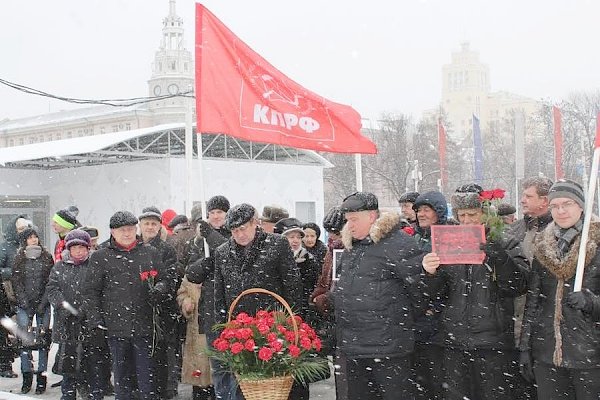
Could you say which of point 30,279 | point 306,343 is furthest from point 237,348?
point 30,279

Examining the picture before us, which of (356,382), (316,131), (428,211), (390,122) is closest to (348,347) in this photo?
(356,382)

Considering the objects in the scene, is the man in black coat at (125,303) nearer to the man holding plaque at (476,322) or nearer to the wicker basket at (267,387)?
the wicker basket at (267,387)

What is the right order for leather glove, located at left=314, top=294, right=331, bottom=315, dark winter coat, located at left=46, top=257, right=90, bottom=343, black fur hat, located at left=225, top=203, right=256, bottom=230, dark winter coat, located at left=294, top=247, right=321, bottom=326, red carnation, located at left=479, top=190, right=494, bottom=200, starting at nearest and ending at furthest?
red carnation, located at left=479, top=190, right=494, bottom=200 < black fur hat, located at left=225, top=203, right=256, bottom=230 < leather glove, located at left=314, top=294, right=331, bottom=315 < dark winter coat, located at left=294, top=247, right=321, bottom=326 < dark winter coat, located at left=46, top=257, right=90, bottom=343

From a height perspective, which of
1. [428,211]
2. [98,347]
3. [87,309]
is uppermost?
[428,211]

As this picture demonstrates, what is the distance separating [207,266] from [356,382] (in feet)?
5.44

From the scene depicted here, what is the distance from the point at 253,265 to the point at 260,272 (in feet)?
0.26

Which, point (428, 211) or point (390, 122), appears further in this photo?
point (390, 122)

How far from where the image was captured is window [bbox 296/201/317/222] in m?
25.3

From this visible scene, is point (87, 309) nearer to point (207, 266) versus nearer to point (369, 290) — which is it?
point (207, 266)

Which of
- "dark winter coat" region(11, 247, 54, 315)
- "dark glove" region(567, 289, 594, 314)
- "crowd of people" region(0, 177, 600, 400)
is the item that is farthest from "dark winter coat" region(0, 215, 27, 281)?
"dark glove" region(567, 289, 594, 314)

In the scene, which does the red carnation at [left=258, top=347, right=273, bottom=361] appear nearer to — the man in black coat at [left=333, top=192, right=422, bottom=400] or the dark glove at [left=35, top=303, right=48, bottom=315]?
the man in black coat at [left=333, top=192, right=422, bottom=400]

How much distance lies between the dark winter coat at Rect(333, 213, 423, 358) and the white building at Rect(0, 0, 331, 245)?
14.1 m

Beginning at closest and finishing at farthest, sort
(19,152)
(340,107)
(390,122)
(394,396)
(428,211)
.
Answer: (394,396) → (428,211) → (340,107) → (19,152) → (390,122)

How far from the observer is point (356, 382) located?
5281 millimetres
